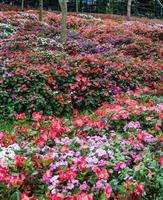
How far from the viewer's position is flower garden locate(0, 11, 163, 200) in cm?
396

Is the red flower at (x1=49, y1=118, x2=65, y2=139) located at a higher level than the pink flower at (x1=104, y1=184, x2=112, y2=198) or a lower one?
higher

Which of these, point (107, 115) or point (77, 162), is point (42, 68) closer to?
point (107, 115)

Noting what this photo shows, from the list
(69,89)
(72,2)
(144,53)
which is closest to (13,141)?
(69,89)

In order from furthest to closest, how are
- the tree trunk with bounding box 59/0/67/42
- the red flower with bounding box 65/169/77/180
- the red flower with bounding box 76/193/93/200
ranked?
the tree trunk with bounding box 59/0/67/42, the red flower with bounding box 65/169/77/180, the red flower with bounding box 76/193/93/200

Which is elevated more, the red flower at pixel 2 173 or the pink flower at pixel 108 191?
the red flower at pixel 2 173

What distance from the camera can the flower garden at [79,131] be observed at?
3.96 meters

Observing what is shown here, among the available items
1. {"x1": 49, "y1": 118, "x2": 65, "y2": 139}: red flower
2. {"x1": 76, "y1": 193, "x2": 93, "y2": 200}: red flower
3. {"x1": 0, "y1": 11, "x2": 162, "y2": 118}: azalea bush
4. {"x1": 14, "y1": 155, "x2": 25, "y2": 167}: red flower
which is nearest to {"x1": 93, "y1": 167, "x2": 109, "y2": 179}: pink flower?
{"x1": 76, "y1": 193, "x2": 93, "y2": 200}: red flower

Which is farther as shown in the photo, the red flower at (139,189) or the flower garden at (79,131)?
the flower garden at (79,131)

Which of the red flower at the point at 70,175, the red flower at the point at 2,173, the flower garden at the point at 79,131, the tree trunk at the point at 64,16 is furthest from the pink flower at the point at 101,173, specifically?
the tree trunk at the point at 64,16

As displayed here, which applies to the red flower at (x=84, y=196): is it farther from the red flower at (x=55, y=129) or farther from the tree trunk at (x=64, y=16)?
the tree trunk at (x=64, y=16)

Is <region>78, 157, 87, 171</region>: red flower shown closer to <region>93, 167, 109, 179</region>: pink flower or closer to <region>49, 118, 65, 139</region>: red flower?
<region>93, 167, 109, 179</region>: pink flower

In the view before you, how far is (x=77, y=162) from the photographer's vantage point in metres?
4.21

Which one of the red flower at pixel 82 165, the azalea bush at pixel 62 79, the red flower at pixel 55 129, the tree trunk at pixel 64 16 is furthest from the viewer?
the tree trunk at pixel 64 16

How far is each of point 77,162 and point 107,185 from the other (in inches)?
17.6
